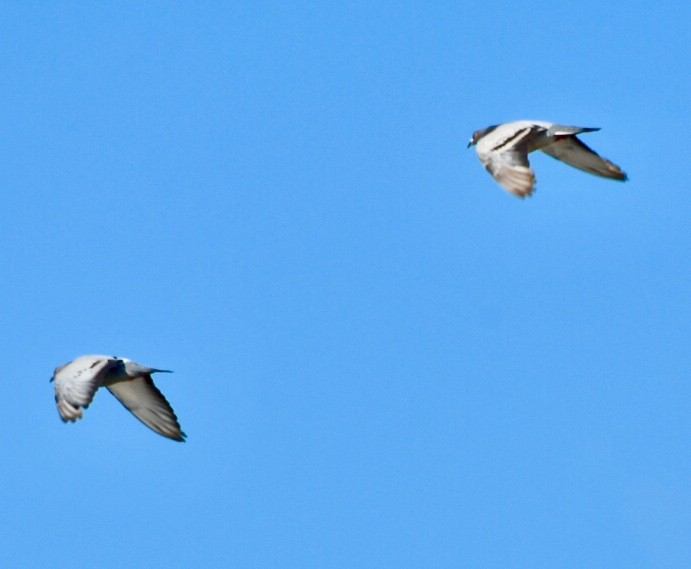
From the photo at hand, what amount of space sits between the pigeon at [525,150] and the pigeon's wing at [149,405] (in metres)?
8.12

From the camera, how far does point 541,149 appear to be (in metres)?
37.7

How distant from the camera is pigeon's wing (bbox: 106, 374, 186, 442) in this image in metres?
39.8

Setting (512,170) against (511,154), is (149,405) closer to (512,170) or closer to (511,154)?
(511,154)

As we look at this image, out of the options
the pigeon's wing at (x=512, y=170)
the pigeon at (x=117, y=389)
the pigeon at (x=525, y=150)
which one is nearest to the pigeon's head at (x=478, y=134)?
the pigeon at (x=525, y=150)

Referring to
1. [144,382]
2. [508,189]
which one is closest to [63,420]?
[144,382]

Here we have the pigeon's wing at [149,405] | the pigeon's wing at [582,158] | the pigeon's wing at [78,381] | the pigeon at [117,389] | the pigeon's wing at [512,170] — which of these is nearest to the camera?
the pigeon's wing at [512,170]

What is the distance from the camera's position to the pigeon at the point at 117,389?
117 feet

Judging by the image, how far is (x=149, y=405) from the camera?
132 feet

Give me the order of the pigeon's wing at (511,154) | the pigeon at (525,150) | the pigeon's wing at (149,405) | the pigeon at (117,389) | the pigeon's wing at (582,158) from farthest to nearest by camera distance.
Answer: the pigeon's wing at (149,405), the pigeon's wing at (582,158), the pigeon at (117,389), the pigeon at (525,150), the pigeon's wing at (511,154)

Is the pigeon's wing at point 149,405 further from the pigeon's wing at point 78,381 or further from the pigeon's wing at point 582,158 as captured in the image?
the pigeon's wing at point 582,158

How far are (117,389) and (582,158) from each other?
10.5 meters

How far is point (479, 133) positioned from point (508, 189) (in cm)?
505

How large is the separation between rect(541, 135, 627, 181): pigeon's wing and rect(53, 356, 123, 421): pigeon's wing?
947 centimetres

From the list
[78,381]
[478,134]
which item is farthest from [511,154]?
[78,381]
